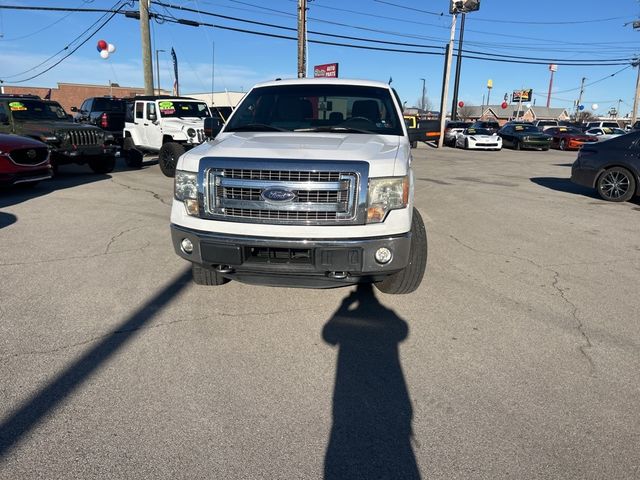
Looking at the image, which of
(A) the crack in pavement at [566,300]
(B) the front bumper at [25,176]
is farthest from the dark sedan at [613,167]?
(B) the front bumper at [25,176]

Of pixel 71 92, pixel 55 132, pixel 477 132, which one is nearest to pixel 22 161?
pixel 55 132

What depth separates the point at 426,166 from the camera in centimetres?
1603

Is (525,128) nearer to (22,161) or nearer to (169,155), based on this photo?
(169,155)

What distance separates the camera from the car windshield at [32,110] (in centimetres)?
1093

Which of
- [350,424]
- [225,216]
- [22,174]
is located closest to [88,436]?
[350,424]

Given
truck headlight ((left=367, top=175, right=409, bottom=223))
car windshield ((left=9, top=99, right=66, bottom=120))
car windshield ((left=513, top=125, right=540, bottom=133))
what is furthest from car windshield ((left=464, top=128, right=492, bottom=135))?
truck headlight ((left=367, top=175, right=409, bottom=223))

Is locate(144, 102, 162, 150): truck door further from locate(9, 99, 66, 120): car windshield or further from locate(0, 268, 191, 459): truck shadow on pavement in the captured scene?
locate(0, 268, 191, 459): truck shadow on pavement

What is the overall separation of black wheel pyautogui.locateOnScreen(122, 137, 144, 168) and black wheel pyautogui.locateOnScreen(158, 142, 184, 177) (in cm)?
217

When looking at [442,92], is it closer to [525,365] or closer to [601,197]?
[601,197]

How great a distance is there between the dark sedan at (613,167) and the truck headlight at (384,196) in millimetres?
7840

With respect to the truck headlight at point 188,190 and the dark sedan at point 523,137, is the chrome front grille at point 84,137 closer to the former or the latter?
the truck headlight at point 188,190

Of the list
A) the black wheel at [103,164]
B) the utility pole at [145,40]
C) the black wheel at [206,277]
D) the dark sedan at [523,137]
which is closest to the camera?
the black wheel at [206,277]

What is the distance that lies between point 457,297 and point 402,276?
0.72 metres

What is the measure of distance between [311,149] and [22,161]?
7566 millimetres
